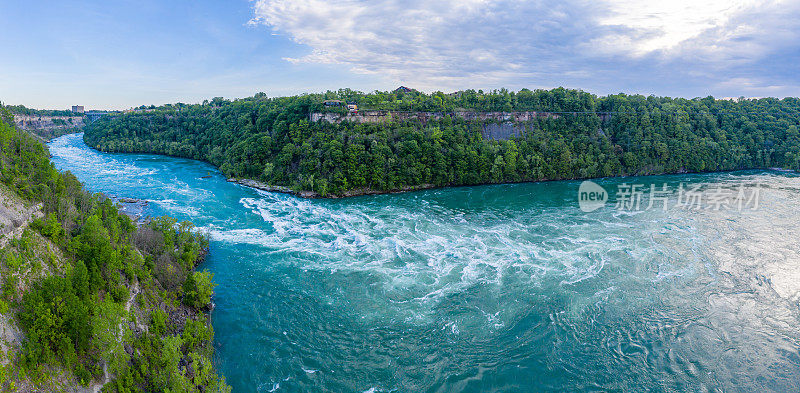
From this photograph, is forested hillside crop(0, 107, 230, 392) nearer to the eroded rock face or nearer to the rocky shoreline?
the eroded rock face

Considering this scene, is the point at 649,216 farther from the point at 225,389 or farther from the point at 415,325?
the point at 225,389

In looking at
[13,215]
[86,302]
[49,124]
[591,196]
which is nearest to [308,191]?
[13,215]

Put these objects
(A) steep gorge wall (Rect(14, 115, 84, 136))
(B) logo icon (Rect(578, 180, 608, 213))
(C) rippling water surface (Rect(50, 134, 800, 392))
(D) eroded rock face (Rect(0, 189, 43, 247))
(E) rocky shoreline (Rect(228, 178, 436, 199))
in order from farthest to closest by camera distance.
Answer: (A) steep gorge wall (Rect(14, 115, 84, 136)) < (E) rocky shoreline (Rect(228, 178, 436, 199)) < (B) logo icon (Rect(578, 180, 608, 213)) < (C) rippling water surface (Rect(50, 134, 800, 392)) < (D) eroded rock face (Rect(0, 189, 43, 247))

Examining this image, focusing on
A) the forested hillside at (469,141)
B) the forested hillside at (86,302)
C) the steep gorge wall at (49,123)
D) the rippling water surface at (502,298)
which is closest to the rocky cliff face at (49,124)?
the steep gorge wall at (49,123)

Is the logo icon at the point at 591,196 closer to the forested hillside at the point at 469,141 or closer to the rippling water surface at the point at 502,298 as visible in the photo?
the rippling water surface at the point at 502,298

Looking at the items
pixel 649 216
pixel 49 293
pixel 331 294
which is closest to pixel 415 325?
pixel 331 294

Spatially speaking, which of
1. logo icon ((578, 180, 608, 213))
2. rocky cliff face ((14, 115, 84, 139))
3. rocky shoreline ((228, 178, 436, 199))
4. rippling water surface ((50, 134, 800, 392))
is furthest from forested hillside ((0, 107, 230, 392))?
rocky cliff face ((14, 115, 84, 139))

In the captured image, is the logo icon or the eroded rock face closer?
the eroded rock face
